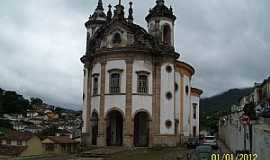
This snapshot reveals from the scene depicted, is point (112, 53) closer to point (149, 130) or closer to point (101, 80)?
point (101, 80)

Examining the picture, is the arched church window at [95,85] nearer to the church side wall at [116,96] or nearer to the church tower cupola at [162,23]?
the church side wall at [116,96]

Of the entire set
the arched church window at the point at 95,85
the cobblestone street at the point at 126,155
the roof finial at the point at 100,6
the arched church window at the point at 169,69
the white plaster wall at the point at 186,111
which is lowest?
the cobblestone street at the point at 126,155

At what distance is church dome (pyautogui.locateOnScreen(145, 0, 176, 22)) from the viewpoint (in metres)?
37.2

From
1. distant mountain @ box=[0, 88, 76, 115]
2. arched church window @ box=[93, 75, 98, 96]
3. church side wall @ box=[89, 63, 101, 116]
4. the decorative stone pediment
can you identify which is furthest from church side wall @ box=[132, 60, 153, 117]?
distant mountain @ box=[0, 88, 76, 115]

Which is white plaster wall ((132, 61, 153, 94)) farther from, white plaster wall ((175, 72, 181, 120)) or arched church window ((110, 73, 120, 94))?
white plaster wall ((175, 72, 181, 120))

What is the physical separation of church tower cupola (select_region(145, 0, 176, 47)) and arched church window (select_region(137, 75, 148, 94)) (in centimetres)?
379

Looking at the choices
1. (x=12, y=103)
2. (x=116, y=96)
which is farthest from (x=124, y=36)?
(x=12, y=103)

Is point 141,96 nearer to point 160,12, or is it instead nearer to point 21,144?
point 160,12

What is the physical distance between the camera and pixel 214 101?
124 feet

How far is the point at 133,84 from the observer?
34531 mm

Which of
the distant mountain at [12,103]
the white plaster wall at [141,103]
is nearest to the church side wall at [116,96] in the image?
the white plaster wall at [141,103]

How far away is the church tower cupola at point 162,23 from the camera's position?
3694cm

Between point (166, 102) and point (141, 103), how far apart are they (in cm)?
246

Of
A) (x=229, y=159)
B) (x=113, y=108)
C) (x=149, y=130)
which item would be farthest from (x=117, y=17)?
(x=229, y=159)
